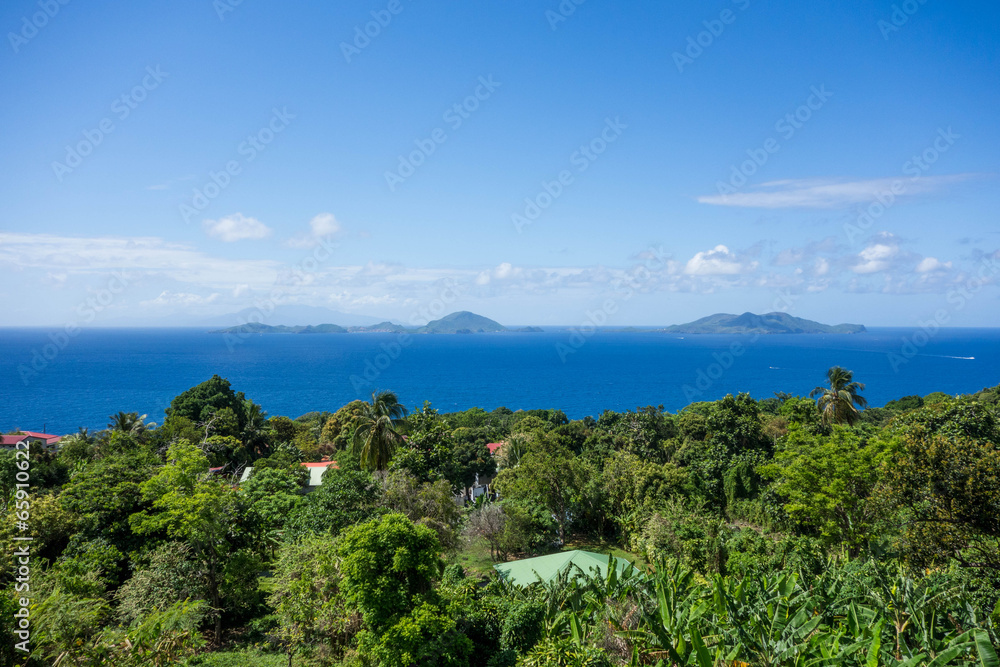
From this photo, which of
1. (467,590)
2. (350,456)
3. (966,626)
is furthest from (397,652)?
(350,456)

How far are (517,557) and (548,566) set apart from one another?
530 cm

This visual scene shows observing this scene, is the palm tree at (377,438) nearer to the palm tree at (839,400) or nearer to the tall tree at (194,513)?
the tall tree at (194,513)

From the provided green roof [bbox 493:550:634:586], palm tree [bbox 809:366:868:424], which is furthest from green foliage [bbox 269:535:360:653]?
palm tree [bbox 809:366:868:424]

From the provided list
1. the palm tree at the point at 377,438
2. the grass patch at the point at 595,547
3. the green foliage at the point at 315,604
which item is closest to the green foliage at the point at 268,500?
the green foliage at the point at 315,604

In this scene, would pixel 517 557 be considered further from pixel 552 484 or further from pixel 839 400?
pixel 839 400

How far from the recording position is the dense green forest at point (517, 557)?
10.1m

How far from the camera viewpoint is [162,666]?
34.6 feet

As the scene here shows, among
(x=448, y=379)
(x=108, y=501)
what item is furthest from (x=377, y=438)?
(x=448, y=379)

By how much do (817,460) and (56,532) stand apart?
25022 mm

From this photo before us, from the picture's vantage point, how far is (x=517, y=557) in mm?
20406

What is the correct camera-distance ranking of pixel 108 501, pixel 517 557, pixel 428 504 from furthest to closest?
pixel 517 557, pixel 428 504, pixel 108 501

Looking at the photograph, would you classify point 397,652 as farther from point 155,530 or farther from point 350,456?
point 350,456

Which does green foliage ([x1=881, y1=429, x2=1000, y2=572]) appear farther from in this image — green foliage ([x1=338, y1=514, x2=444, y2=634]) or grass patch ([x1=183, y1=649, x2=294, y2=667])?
grass patch ([x1=183, y1=649, x2=294, y2=667])

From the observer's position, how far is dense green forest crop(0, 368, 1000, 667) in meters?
10.1
